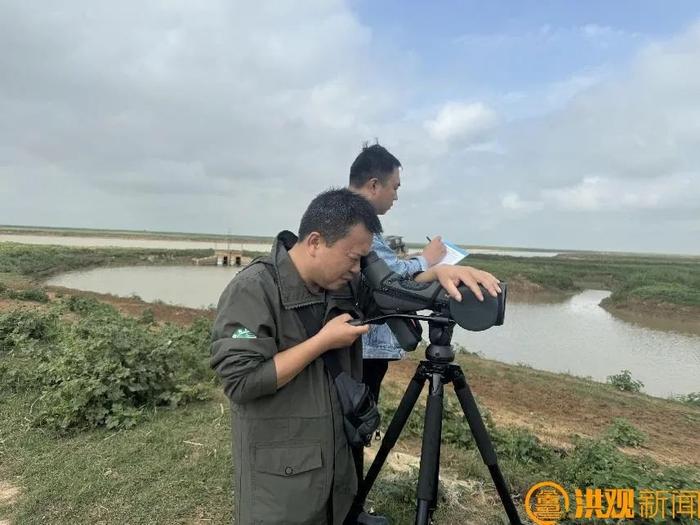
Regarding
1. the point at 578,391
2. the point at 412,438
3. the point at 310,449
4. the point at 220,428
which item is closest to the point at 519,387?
the point at 578,391

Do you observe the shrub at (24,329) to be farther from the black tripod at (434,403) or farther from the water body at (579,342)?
the water body at (579,342)

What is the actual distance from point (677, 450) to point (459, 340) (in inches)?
305

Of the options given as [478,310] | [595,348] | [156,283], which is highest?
[478,310]

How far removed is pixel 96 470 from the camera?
8.79 feet

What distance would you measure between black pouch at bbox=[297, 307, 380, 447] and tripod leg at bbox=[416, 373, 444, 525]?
0.75 feet

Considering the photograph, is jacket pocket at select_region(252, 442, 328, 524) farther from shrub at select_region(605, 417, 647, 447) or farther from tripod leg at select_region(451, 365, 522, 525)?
shrub at select_region(605, 417, 647, 447)

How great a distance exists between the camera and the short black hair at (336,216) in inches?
51.8

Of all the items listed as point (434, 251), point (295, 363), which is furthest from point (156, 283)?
point (295, 363)

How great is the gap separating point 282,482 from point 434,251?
99 cm

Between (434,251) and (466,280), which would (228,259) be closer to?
(434,251)

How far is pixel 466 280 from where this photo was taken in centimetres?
136

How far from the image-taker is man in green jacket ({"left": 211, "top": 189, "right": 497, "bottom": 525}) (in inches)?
48.4

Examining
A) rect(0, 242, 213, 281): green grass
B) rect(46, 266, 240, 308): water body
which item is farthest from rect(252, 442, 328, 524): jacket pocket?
rect(0, 242, 213, 281): green grass

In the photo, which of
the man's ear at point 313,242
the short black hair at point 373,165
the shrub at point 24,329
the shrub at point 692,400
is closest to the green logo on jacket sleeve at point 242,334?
the man's ear at point 313,242
